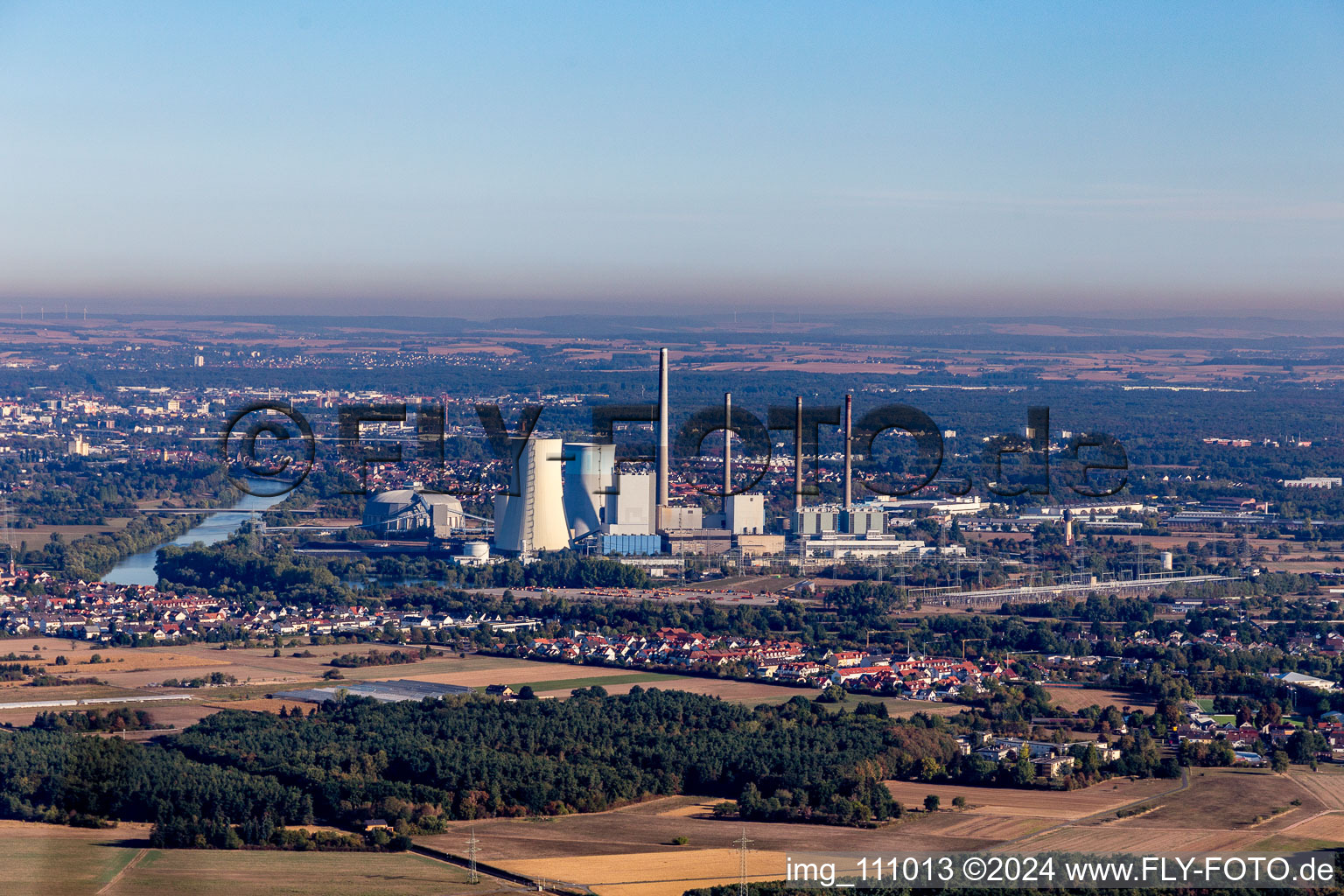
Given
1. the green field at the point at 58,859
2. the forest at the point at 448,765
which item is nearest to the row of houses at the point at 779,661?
the forest at the point at 448,765

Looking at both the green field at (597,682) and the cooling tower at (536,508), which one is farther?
the cooling tower at (536,508)

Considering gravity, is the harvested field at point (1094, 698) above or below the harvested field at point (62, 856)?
below

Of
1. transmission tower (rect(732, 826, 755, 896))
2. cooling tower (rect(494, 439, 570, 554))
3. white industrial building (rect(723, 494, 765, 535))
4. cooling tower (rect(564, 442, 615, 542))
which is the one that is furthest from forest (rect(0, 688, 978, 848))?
white industrial building (rect(723, 494, 765, 535))

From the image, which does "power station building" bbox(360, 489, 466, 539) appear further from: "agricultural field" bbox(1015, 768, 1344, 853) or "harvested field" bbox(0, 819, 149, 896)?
"harvested field" bbox(0, 819, 149, 896)

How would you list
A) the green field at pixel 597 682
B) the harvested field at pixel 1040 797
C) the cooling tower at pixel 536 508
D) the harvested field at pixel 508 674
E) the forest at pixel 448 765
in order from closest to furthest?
the forest at pixel 448 765 → the harvested field at pixel 1040 797 → the green field at pixel 597 682 → the harvested field at pixel 508 674 → the cooling tower at pixel 536 508

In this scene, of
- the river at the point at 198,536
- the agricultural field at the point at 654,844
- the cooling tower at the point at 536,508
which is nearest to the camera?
the agricultural field at the point at 654,844

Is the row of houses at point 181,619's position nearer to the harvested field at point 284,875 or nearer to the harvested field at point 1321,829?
the harvested field at point 284,875
